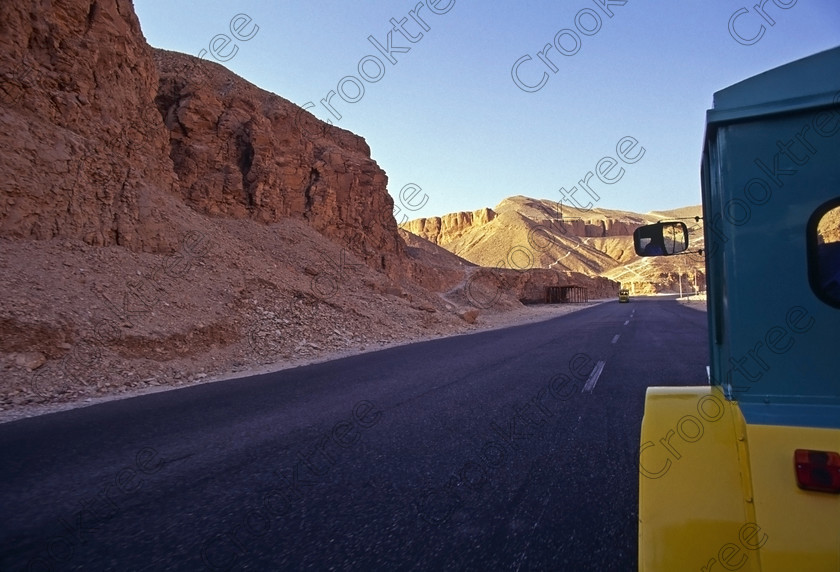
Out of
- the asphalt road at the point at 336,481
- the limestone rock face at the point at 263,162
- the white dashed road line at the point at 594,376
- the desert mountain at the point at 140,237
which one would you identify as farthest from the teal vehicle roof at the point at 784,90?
the limestone rock face at the point at 263,162

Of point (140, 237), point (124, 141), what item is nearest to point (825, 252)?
point (140, 237)

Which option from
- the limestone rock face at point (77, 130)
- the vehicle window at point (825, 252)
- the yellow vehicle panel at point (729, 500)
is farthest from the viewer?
the limestone rock face at point (77, 130)

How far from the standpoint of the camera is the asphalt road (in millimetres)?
2957

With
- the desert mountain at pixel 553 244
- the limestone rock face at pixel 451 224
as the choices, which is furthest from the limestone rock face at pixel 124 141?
the limestone rock face at pixel 451 224

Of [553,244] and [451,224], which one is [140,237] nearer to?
[553,244]

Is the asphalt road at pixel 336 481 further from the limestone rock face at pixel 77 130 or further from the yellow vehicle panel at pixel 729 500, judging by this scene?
the limestone rock face at pixel 77 130

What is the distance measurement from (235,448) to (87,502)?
150cm

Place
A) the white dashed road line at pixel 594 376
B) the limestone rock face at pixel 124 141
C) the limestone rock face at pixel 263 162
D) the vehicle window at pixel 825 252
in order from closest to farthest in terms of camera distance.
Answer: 1. the vehicle window at pixel 825 252
2. the white dashed road line at pixel 594 376
3. the limestone rock face at pixel 124 141
4. the limestone rock face at pixel 263 162

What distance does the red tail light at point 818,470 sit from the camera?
1533 mm

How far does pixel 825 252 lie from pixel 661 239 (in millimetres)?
1205

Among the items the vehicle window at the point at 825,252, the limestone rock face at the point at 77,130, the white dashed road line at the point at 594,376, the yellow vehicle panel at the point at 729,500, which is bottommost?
the white dashed road line at the point at 594,376

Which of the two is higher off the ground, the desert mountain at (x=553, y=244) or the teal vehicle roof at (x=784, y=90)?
the desert mountain at (x=553, y=244)

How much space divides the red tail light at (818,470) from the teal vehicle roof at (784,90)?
49.3 inches

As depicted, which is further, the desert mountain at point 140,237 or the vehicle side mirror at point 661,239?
the desert mountain at point 140,237
